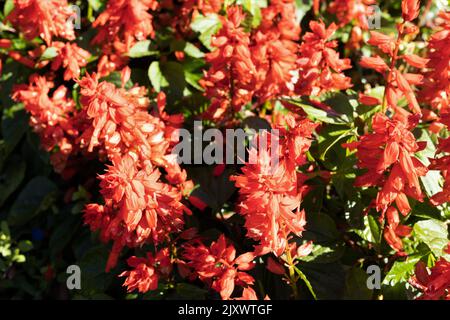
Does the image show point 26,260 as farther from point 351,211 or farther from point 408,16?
point 408,16

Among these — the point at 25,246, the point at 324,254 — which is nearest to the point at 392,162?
the point at 324,254

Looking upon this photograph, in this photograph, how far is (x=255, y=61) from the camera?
90.4 inches

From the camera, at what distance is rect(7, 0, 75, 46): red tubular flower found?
2.37 meters

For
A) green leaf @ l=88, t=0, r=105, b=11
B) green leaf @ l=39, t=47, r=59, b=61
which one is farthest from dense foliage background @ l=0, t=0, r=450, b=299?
green leaf @ l=88, t=0, r=105, b=11

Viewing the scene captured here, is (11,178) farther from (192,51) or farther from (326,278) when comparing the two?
(326,278)

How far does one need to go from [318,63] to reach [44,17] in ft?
3.52

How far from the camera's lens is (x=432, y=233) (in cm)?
212

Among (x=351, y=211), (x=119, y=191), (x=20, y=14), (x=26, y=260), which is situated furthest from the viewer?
(x=26, y=260)

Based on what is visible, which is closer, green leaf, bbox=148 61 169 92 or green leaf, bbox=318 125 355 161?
green leaf, bbox=318 125 355 161

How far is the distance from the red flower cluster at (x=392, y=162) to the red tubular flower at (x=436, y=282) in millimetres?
183

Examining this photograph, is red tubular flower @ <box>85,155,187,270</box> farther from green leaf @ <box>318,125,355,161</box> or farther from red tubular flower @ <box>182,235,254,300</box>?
green leaf @ <box>318,125,355,161</box>

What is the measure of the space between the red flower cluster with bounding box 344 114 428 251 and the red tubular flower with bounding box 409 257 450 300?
18cm
